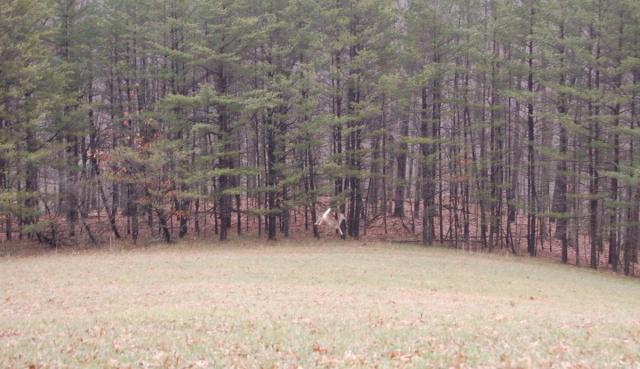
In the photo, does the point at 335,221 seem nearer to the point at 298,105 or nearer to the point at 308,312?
the point at 298,105

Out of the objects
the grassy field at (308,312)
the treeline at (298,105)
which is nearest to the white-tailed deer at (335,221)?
the treeline at (298,105)

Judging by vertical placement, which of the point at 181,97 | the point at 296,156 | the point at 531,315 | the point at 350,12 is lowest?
the point at 531,315

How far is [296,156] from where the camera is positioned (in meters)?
30.6

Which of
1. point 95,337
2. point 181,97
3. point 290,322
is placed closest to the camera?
point 95,337

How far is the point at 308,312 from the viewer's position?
10.7m

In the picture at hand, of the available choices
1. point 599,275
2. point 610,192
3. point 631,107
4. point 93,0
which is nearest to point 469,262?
point 599,275

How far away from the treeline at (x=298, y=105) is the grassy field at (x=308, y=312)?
16.8 feet

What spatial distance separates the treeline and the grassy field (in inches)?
201

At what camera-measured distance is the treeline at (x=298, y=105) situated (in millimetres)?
25047

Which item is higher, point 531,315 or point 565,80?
point 565,80

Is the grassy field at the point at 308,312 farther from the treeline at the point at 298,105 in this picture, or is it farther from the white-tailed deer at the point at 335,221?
the treeline at the point at 298,105

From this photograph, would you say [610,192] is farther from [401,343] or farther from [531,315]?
[401,343]

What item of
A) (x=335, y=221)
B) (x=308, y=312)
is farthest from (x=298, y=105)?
(x=308, y=312)

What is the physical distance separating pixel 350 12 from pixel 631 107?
1429 centimetres
